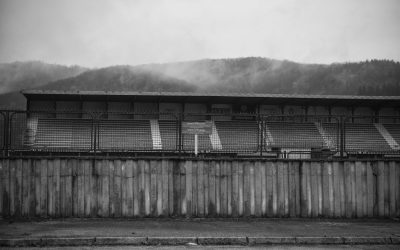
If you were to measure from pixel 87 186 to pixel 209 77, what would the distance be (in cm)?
13091

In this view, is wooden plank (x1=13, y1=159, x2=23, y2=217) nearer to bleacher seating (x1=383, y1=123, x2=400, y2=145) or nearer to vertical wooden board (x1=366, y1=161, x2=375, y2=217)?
vertical wooden board (x1=366, y1=161, x2=375, y2=217)

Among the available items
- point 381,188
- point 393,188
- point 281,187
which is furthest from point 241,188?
point 393,188

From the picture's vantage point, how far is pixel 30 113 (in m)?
12.7

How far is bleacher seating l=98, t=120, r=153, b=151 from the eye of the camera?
45.3 ft

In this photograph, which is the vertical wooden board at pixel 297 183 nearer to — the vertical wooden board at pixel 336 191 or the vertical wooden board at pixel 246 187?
the vertical wooden board at pixel 336 191

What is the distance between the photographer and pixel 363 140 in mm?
15242

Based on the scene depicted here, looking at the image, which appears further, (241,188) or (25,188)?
(241,188)

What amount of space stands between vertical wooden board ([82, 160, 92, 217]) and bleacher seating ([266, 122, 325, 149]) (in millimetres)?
5397

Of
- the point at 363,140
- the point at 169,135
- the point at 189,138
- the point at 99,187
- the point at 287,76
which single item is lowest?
the point at 99,187

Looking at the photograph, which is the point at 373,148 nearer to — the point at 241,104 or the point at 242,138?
the point at 242,138

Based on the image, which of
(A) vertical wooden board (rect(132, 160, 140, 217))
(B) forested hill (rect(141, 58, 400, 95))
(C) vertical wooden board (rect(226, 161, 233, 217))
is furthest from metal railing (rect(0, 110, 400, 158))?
(B) forested hill (rect(141, 58, 400, 95))

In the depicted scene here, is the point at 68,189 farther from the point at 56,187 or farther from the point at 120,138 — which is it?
the point at 120,138

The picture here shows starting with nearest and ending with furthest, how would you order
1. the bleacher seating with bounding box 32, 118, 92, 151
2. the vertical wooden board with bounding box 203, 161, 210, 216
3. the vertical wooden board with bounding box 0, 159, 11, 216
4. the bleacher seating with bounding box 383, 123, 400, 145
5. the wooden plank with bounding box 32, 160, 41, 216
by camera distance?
1. the vertical wooden board with bounding box 0, 159, 11, 216
2. the wooden plank with bounding box 32, 160, 41, 216
3. the vertical wooden board with bounding box 203, 161, 210, 216
4. the bleacher seating with bounding box 32, 118, 92, 151
5. the bleacher seating with bounding box 383, 123, 400, 145

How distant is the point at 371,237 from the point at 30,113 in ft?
31.3
